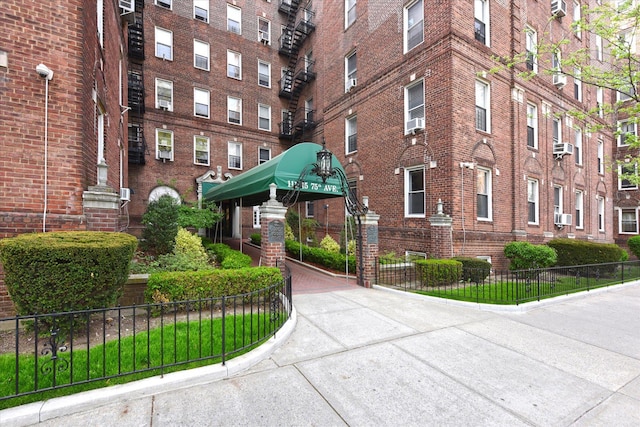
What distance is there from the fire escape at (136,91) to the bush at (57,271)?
13678 millimetres

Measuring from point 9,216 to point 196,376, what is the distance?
4.76 m

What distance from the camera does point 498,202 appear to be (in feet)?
39.2

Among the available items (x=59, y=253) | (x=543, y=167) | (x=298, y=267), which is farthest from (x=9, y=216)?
(x=543, y=167)

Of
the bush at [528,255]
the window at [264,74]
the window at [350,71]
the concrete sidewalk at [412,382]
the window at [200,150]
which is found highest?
the window at [264,74]

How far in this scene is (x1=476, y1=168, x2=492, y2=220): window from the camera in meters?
11.5

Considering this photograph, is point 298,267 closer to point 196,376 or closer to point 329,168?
point 329,168

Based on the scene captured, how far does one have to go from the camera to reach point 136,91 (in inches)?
639

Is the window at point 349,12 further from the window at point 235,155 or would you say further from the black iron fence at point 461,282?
the black iron fence at point 461,282

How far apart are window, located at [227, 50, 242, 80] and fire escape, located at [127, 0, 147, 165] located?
535cm

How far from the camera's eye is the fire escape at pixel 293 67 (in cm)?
2053

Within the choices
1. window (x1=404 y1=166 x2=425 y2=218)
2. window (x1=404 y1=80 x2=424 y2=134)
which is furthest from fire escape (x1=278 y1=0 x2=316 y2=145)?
window (x1=404 y1=166 x2=425 y2=218)

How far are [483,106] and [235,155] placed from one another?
1510 cm

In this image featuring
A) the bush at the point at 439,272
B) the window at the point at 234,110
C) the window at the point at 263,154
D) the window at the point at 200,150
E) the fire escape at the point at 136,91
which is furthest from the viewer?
the window at the point at 263,154

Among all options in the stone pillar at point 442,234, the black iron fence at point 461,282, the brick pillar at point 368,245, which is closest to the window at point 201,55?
the brick pillar at point 368,245
